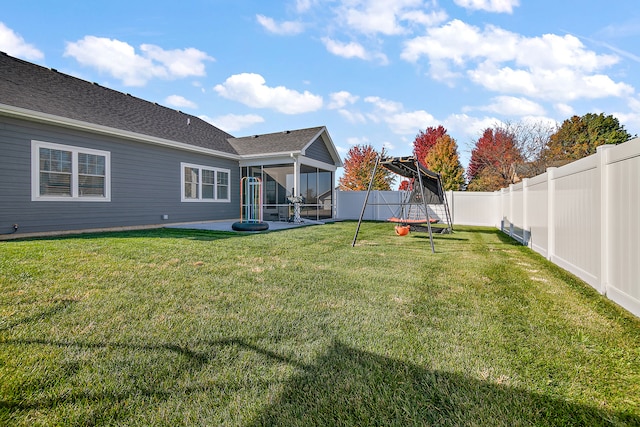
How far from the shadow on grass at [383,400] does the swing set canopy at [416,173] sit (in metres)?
5.76

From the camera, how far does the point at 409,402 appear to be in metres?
1.57

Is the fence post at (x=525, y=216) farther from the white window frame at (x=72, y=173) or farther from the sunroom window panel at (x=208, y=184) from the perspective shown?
the white window frame at (x=72, y=173)

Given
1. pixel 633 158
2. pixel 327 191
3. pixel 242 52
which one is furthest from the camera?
pixel 327 191

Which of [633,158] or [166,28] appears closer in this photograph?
[633,158]

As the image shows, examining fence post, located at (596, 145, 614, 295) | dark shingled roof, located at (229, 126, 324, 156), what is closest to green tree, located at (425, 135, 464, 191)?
dark shingled roof, located at (229, 126, 324, 156)

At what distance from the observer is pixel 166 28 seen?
9.49 metres

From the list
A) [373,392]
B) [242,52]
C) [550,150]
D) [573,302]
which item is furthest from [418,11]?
[550,150]

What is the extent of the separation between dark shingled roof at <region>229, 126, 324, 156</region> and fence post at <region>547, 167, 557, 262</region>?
343 inches

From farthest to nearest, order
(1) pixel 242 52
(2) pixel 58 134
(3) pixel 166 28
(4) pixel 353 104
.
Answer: (4) pixel 353 104 < (1) pixel 242 52 < (3) pixel 166 28 < (2) pixel 58 134

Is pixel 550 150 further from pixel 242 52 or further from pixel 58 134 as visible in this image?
pixel 58 134

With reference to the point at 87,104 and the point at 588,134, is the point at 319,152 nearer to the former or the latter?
the point at 87,104

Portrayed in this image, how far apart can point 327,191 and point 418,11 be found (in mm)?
8451

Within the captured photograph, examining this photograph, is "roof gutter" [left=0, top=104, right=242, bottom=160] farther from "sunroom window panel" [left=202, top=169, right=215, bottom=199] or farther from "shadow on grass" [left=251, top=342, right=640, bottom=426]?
"shadow on grass" [left=251, top=342, right=640, bottom=426]

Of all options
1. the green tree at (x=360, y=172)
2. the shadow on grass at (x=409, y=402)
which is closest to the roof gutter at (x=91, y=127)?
the shadow on grass at (x=409, y=402)
